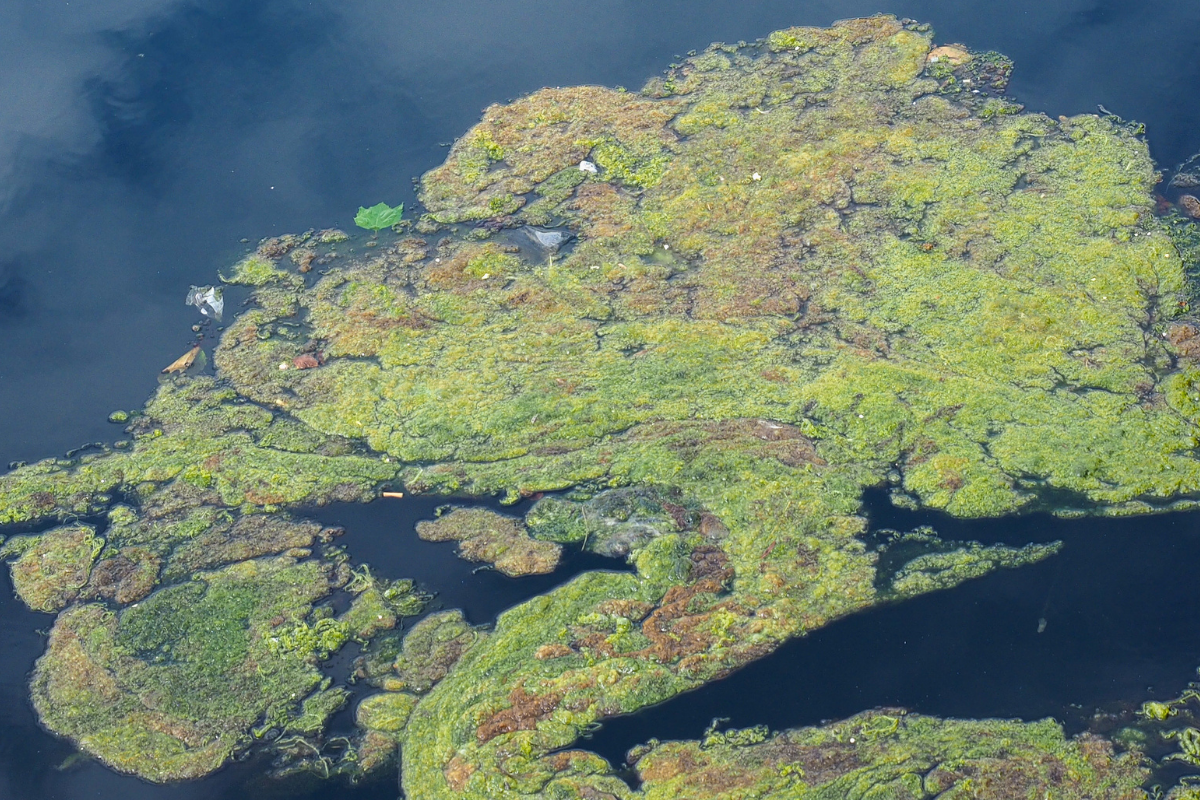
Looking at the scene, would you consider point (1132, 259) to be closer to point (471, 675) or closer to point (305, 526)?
Answer: point (471, 675)

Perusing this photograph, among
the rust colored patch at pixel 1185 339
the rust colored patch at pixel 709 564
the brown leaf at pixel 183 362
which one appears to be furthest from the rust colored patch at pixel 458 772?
the rust colored patch at pixel 1185 339

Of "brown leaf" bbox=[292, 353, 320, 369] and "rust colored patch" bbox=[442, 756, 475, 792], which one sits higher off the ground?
"brown leaf" bbox=[292, 353, 320, 369]

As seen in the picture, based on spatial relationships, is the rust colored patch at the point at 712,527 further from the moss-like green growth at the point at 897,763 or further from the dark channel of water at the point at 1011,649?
the moss-like green growth at the point at 897,763

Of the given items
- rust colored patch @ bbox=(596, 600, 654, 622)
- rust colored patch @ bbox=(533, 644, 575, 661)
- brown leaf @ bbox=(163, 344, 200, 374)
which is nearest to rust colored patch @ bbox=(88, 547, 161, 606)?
brown leaf @ bbox=(163, 344, 200, 374)

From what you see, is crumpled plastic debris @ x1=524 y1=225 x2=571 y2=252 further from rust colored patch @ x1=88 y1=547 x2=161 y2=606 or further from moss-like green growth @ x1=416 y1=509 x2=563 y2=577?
rust colored patch @ x1=88 y1=547 x2=161 y2=606

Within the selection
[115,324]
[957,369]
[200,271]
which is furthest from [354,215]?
[957,369]

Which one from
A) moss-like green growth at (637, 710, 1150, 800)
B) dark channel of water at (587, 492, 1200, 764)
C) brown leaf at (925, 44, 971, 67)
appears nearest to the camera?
moss-like green growth at (637, 710, 1150, 800)

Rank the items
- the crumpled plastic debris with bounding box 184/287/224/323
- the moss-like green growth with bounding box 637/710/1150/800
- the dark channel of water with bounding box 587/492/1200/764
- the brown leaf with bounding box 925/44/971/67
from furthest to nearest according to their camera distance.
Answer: the brown leaf with bounding box 925/44/971/67 → the crumpled plastic debris with bounding box 184/287/224/323 → the dark channel of water with bounding box 587/492/1200/764 → the moss-like green growth with bounding box 637/710/1150/800
